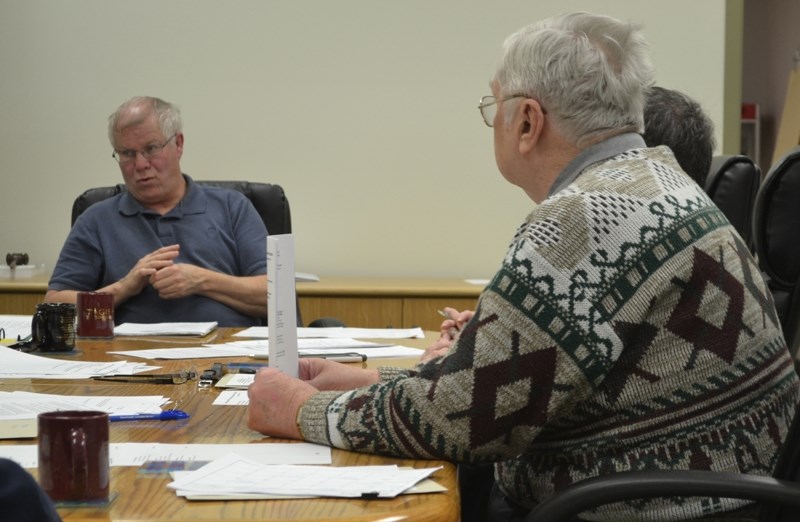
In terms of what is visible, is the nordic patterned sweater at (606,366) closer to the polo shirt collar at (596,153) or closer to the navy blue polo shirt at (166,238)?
the polo shirt collar at (596,153)

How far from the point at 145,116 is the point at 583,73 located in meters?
2.15

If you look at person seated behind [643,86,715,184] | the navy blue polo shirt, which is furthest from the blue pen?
the navy blue polo shirt

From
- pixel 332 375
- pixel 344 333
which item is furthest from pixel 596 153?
pixel 344 333

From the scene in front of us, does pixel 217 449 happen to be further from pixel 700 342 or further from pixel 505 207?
pixel 505 207

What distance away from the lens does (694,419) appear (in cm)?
131

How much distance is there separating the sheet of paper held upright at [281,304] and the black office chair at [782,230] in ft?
3.00

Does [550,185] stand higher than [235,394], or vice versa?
[550,185]

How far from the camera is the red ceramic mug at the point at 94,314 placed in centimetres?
244

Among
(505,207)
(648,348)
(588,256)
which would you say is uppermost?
(588,256)

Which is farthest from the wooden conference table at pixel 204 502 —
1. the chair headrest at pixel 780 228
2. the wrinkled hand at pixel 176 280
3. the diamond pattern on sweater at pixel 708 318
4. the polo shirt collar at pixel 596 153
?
the wrinkled hand at pixel 176 280

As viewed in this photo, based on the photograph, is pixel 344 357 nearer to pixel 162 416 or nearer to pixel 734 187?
pixel 162 416

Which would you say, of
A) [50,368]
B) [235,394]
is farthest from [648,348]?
[50,368]

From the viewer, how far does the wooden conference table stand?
1004 mm

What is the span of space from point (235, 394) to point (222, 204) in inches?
67.6
